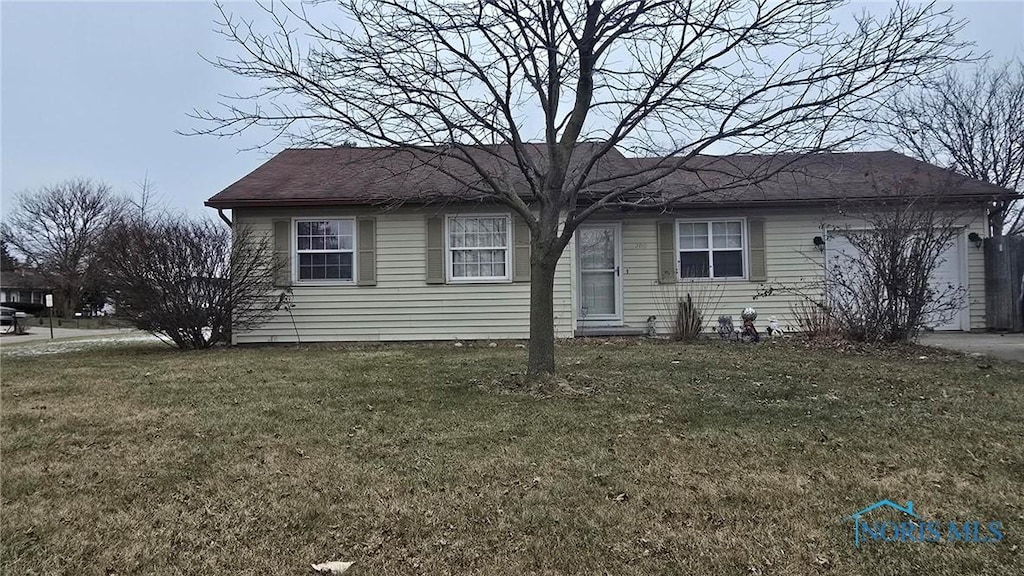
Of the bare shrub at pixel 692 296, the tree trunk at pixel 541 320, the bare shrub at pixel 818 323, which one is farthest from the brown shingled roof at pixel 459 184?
the tree trunk at pixel 541 320

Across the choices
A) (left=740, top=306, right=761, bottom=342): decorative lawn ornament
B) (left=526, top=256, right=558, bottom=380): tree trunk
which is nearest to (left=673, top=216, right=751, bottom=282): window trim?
(left=740, top=306, right=761, bottom=342): decorative lawn ornament

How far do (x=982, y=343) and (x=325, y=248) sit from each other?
11.0 m

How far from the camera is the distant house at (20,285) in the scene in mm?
39891

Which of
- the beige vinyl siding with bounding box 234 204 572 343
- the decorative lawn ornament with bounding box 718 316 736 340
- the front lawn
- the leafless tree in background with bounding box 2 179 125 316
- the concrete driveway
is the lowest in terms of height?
the front lawn

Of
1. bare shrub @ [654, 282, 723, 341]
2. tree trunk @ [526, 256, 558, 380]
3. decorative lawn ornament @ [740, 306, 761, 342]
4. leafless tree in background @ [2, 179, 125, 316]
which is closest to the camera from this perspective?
tree trunk @ [526, 256, 558, 380]

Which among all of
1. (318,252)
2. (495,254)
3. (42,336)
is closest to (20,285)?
(42,336)

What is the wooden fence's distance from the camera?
1013 cm

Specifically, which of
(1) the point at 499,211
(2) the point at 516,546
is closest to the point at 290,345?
(1) the point at 499,211

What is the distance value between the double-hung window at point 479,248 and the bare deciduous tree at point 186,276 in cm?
333

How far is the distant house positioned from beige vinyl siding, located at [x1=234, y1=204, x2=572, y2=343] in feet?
127

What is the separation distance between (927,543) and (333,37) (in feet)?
18.8

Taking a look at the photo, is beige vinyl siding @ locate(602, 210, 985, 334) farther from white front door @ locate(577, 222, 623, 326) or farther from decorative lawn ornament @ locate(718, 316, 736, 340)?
decorative lawn ornament @ locate(718, 316, 736, 340)

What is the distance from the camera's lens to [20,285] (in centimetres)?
4184

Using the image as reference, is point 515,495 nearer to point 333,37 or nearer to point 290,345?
point 333,37
